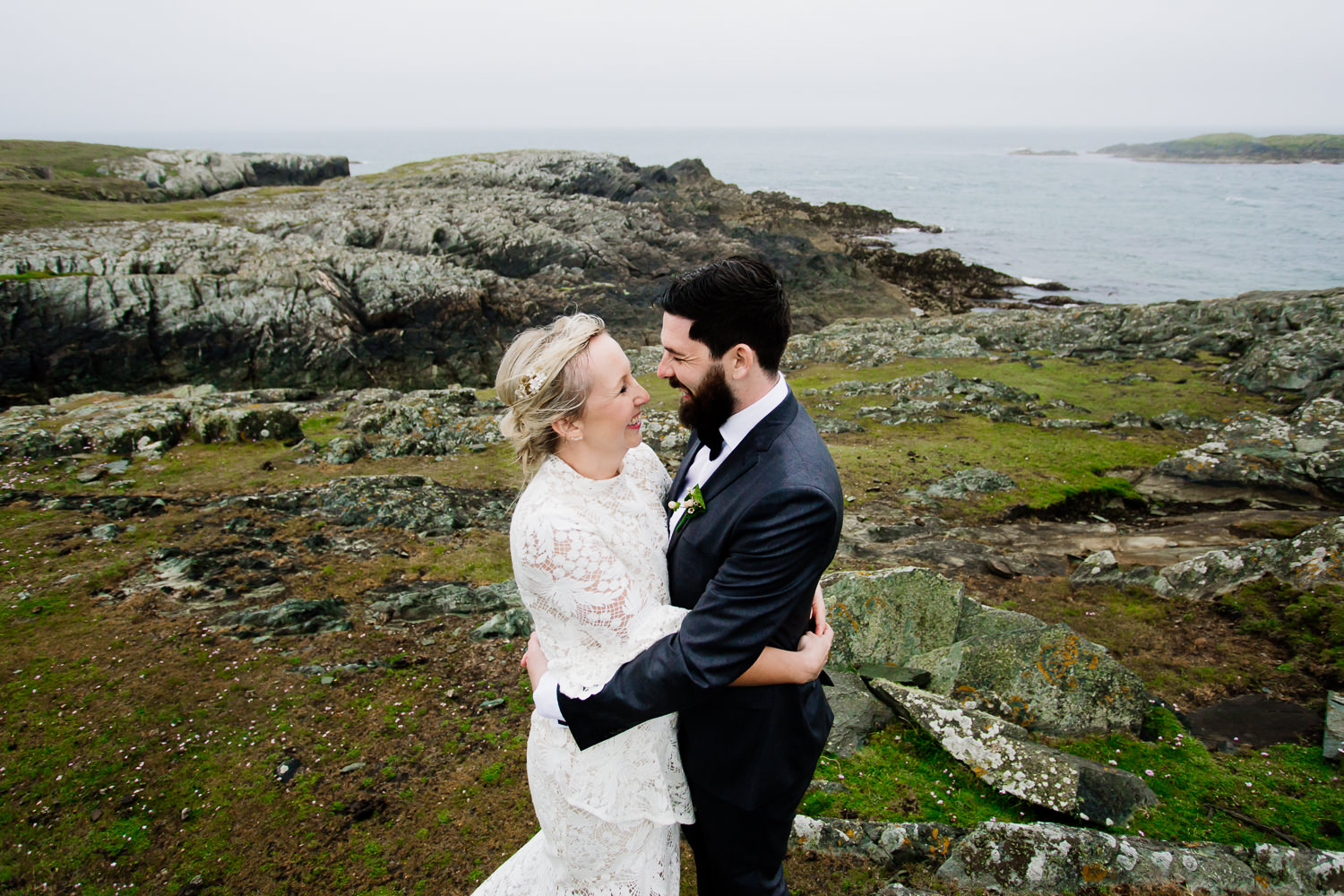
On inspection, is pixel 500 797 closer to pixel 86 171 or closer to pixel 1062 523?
pixel 1062 523

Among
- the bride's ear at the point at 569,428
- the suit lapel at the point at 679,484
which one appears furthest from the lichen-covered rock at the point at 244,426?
the bride's ear at the point at 569,428

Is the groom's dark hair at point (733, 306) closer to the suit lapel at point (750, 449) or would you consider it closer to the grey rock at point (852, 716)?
the suit lapel at point (750, 449)

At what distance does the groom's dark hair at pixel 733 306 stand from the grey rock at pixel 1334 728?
661 centimetres

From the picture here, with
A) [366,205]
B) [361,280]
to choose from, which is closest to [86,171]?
[366,205]

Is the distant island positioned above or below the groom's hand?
above

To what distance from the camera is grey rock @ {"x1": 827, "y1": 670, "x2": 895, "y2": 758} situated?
6.22 meters

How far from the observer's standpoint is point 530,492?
330cm

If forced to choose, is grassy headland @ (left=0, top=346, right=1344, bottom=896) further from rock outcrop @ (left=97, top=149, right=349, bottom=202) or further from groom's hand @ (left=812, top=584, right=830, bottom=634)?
rock outcrop @ (left=97, top=149, right=349, bottom=202)

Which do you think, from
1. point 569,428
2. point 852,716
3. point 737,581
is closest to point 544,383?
point 569,428

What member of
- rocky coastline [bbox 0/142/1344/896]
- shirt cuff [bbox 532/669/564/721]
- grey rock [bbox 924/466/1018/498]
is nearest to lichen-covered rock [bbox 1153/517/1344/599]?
rocky coastline [bbox 0/142/1344/896]

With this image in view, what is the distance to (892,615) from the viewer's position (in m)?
7.66

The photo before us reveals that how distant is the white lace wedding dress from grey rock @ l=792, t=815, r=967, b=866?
1.72 metres

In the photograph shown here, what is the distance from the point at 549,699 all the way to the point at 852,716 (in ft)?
14.3

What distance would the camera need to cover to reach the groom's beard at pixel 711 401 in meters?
3.36
